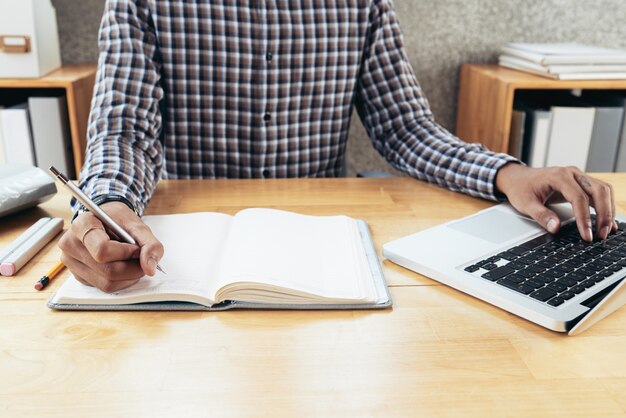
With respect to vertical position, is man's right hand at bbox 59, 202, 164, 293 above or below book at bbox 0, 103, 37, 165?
above

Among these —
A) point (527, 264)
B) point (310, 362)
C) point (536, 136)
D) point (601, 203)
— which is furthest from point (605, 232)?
point (536, 136)

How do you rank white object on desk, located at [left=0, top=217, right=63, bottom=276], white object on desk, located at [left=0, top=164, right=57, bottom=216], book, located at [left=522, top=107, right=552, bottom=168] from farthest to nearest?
book, located at [left=522, top=107, right=552, bottom=168], white object on desk, located at [left=0, top=164, right=57, bottom=216], white object on desk, located at [left=0, top=217, right=63, bottom=276]

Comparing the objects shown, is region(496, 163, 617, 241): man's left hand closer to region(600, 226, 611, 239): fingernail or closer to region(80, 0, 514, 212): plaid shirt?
region(600, 226, 611, 239): fingernail

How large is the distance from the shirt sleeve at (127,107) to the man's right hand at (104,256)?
0.19 meters

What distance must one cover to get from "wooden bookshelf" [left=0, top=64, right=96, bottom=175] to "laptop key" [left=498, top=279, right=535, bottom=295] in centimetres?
131

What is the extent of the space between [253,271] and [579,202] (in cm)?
44

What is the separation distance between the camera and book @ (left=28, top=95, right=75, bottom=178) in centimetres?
157

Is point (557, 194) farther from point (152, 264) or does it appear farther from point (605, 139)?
point (605, 139)

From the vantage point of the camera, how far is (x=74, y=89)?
61.1 inches

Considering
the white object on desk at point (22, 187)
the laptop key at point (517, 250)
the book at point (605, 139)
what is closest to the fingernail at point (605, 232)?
the laptop key at point (517, 250)

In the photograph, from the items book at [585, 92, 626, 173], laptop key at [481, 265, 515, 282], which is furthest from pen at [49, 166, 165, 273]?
book at [585, 92, 626, 173]

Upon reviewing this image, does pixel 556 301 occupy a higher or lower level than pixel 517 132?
higher

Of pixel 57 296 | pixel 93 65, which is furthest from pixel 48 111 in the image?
pixel 57 296

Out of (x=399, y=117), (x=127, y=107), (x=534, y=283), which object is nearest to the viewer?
(x=534, y=283)
